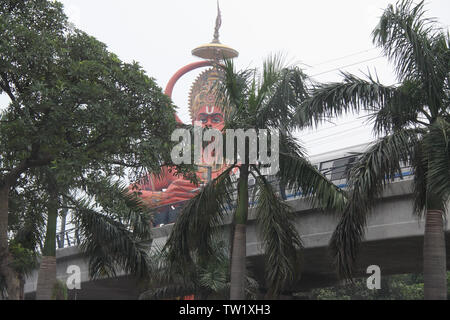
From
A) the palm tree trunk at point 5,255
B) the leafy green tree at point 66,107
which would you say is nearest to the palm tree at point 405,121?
the leafy green tree at point 66,107

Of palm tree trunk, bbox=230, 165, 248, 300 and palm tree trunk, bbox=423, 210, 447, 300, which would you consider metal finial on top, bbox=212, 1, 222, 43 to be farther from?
palm tree trunk, bbox=423, 210, 447, 300

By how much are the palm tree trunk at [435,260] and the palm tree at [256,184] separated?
2.48 metres

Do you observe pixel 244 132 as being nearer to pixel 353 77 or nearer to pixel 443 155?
pixel 353 77

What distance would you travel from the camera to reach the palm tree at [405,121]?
1447 cm

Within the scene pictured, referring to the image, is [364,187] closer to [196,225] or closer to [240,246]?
[240,246]

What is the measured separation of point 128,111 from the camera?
17875 millimetres

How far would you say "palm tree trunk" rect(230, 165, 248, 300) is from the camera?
16453 mm

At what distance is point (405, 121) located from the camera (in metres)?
16.0

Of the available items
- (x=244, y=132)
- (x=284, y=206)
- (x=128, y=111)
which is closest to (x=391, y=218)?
(x=284, y=206)

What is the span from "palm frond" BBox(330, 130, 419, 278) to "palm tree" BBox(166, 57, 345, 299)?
114 centimetres

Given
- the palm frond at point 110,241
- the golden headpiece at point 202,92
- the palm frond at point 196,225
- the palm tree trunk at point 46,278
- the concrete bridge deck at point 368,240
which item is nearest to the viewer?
the palm frond at point 196,225

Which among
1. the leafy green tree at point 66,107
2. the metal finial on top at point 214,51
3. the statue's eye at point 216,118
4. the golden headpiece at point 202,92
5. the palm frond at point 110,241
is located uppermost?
the metal finial on top at point 214,51

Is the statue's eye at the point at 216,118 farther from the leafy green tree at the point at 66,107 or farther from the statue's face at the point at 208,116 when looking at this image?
the leafy green tree at the point at 66,107

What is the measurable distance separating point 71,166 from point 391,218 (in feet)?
30.8
